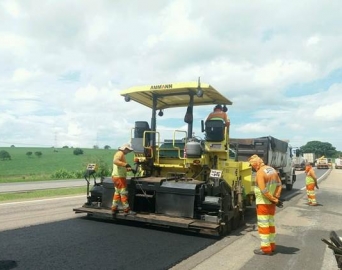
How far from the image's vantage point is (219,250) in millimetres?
6371

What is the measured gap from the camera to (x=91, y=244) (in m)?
6.30

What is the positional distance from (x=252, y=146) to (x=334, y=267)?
965 cm

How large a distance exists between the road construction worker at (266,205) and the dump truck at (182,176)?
3.07 feet

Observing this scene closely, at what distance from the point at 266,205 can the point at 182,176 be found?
2.55 m

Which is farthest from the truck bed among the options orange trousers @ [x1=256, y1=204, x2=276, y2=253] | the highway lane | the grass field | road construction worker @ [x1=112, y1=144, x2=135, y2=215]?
orange trousers @ [x1=256, y1=204, x2=276, y2=253]

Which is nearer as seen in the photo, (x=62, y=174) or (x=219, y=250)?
(x=219, y=250)

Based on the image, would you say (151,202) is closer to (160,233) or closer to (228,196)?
(160,233)

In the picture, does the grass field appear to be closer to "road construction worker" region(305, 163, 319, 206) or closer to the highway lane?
the highway lane

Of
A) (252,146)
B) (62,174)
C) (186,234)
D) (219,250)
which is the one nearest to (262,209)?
(219,250)

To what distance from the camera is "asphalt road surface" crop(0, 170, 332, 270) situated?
531 cm

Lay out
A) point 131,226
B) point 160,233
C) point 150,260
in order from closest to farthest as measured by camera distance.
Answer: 1. point 150,260
2. point 160,233
3. point 131,226

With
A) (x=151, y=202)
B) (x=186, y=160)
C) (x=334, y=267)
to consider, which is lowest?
(x=334, y=267)

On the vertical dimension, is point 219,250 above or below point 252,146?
below

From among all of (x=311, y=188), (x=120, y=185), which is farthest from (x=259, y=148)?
(x=120, y=185)
